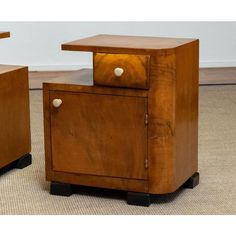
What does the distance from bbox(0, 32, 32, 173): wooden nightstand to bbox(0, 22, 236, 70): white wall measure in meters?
2.41

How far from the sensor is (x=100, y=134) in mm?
1957

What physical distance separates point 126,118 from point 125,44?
0.25 metres

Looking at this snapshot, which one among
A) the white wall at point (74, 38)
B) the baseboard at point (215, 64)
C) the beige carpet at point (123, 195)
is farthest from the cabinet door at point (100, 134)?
the baseboard at point (215, 64)

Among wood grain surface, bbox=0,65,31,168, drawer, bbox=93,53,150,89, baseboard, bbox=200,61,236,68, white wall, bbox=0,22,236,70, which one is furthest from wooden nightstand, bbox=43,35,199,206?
baseboard, bbox=200,61,236,68

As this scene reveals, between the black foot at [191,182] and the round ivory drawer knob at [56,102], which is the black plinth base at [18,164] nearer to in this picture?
the round ivory drawer knob at [56,102]

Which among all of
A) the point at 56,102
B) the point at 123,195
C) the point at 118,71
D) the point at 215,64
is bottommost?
the point at 123,195

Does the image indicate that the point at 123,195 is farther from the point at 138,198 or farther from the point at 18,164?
the point at 18,164

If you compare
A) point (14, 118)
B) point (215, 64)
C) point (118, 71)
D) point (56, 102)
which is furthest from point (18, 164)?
point (215, 64)

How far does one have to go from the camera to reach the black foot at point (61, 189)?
209 cm

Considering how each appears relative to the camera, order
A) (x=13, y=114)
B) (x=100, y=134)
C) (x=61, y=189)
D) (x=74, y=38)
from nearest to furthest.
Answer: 1. (x=100, y=134)
2. (x=61, y=189)
3. (x=13, y=114)
4. (x=74, y=38)

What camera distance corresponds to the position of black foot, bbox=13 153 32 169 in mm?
2451

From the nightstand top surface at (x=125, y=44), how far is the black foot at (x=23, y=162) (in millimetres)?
680
